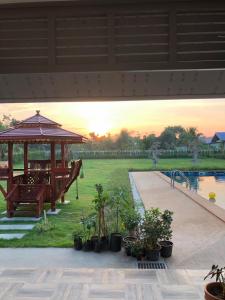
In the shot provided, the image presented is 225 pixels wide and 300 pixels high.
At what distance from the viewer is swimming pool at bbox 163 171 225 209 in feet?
41.8

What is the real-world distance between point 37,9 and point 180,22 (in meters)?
0.73

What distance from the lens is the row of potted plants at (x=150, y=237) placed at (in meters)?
4.35

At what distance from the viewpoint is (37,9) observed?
1729 mm

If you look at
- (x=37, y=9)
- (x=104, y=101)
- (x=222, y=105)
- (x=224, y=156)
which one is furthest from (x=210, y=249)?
(x=224, y=156)

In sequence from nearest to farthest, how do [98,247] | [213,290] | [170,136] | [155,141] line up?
[213,290], [98,247], [170,136], [155,141]

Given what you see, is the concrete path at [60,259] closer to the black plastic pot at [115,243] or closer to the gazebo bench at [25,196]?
the black plastic pot at [115,243]

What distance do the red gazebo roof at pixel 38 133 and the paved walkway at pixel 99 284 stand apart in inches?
146

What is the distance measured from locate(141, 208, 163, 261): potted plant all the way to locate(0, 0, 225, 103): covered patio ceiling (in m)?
2.99

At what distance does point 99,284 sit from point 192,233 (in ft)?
9.36

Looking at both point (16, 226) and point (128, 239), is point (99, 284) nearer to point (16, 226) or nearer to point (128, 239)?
point (128, 239)

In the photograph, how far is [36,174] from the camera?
812cm

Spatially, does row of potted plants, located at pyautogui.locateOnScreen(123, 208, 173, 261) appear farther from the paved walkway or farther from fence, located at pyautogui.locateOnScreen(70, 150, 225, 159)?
fence, located at pyautogui.locateOnScreen(70, 150, 225, 159)

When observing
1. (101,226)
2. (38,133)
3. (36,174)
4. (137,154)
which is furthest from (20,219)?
(137,154)

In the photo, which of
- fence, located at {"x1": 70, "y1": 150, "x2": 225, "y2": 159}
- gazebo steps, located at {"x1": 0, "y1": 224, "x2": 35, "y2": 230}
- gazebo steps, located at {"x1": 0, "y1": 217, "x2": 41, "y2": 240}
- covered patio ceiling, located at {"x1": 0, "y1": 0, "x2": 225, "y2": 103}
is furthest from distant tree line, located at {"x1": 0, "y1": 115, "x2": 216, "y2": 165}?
covered patio ceiling, located at {"x1": 0, "y1": 0, "x2": 225, "y2": 103}
